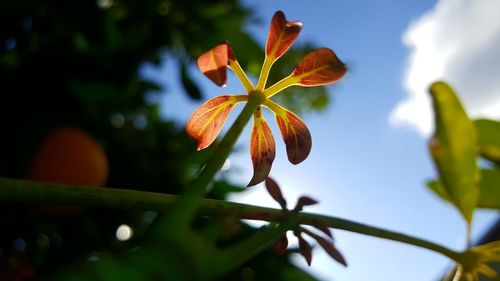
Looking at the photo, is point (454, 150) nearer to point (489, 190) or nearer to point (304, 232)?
point (489, 190)

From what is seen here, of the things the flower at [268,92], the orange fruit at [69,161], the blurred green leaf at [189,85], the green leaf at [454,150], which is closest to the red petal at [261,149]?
the flower at [268,92]

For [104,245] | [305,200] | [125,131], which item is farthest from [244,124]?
[125,131]

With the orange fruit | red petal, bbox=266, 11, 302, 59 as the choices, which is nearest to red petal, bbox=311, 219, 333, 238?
red petal, bbox=266, 11, 302, 59

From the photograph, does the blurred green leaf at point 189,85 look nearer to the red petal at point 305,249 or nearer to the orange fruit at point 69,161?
the orange fruit at point 69,161

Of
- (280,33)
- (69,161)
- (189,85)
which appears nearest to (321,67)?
(280,33)

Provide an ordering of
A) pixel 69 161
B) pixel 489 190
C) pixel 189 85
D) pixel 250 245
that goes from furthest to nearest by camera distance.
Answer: pixel 189 85 < pixel 69 161 < pixel 489 190 < pixel 250 245

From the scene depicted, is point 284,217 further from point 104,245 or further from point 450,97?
point 104,245
